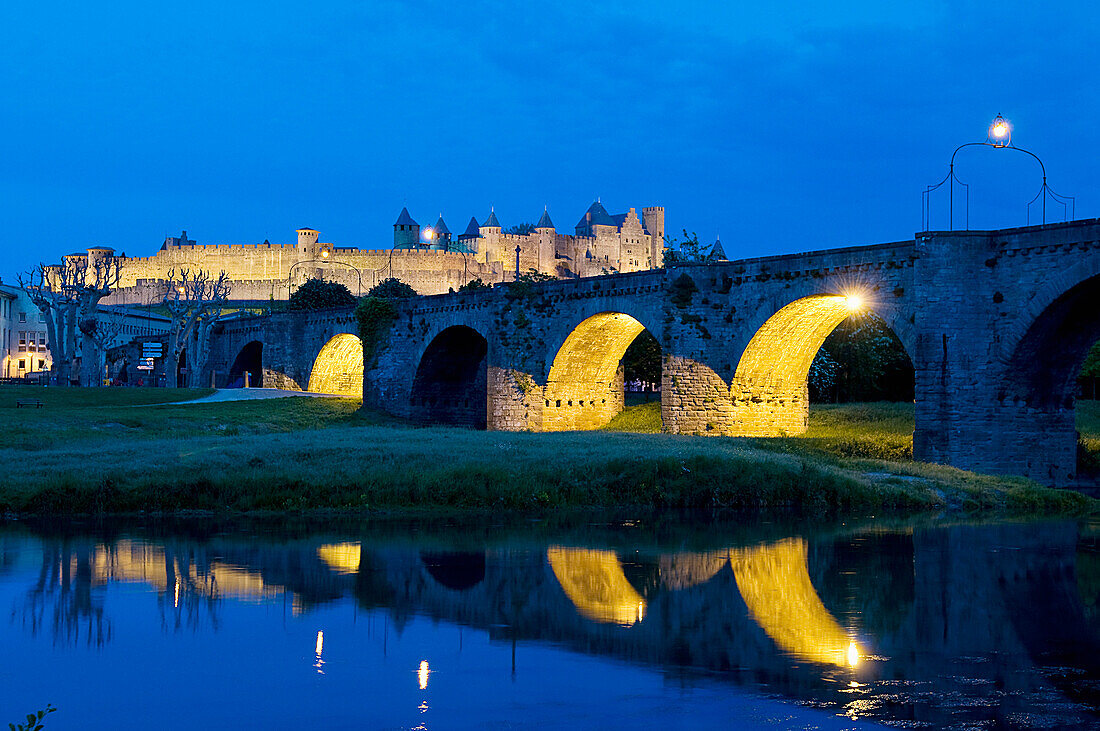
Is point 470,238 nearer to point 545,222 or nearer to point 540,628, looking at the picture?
point 545,222

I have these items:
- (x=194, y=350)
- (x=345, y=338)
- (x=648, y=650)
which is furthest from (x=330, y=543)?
(x=194, y=350)

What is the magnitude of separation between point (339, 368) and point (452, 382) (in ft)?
48.5

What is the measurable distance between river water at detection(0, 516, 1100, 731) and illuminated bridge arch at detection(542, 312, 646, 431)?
27432 mm

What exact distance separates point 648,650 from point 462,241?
16425 cm

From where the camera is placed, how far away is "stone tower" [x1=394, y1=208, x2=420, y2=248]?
166875mm

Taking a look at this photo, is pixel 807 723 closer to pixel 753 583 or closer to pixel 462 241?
pixel 753 583

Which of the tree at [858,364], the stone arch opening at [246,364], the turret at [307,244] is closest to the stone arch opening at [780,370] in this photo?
the tree at [858,364]

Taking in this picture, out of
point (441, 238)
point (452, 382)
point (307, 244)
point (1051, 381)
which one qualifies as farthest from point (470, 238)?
point (1051, 381)

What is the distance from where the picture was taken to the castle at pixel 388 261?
13725cm

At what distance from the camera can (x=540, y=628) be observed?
44.2ft

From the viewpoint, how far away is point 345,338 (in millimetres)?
68812

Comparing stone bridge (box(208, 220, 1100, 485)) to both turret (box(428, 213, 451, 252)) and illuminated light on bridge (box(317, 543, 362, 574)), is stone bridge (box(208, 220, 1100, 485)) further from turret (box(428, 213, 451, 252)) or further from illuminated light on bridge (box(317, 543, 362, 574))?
turret (box(428, 213, 451, 252))

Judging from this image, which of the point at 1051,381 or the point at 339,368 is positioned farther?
the point at 339,368

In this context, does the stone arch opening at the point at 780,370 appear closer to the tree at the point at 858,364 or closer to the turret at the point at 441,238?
the tree at the point at 858,364
